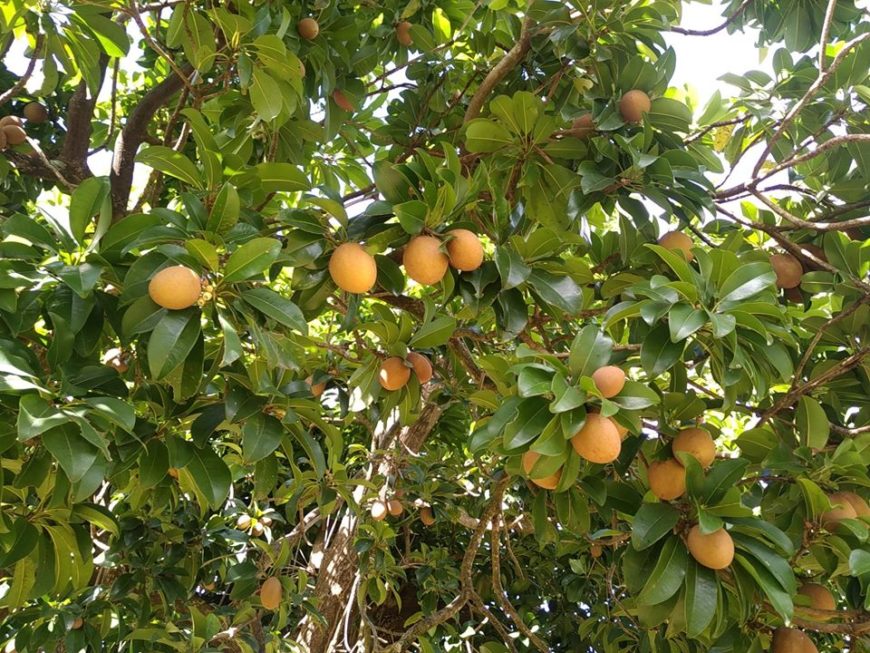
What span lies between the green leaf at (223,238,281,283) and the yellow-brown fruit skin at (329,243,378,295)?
238 mm

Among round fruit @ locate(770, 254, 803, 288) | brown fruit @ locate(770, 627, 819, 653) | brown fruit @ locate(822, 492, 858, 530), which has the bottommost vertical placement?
brown fruit @ locate(770, 627, 819, 653)

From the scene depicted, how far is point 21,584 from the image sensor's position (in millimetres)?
1753

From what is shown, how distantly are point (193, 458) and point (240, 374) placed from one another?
0.60ft

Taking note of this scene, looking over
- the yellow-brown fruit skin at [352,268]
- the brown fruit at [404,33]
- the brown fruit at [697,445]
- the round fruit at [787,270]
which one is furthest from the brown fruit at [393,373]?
the brown fruit at [404,33]

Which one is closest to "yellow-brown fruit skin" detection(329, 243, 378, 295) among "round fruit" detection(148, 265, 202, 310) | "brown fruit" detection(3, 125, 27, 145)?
"round fruit" detection(148, 265, 202, 310)

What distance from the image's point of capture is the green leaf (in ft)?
4.05

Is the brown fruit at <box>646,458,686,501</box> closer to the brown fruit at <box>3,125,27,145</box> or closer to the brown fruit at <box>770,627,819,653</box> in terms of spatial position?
the brown fruit at <box>770,627,819,653</box>

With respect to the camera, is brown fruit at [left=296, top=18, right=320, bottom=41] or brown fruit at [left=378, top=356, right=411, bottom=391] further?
brown fruit at [left=296, top=18, right=320, bottom=41]

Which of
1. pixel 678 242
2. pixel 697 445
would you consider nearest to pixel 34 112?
pixel 678 242

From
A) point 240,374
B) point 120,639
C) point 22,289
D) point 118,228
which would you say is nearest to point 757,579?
point 240,374

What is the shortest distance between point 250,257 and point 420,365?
1.86 feet

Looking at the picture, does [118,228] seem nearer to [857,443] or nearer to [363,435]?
[857,443]

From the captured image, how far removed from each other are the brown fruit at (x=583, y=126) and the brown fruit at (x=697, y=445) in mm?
781

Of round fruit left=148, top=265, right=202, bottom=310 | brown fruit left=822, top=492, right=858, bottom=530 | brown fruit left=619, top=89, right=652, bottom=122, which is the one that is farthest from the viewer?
brown fruit left=619, top=89, right=652, bottom=122
